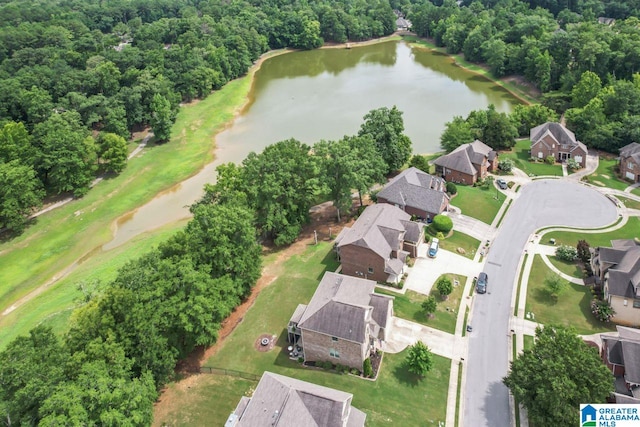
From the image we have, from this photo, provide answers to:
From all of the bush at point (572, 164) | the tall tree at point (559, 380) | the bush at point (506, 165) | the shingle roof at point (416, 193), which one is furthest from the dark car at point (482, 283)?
the bush at point (572, 164)

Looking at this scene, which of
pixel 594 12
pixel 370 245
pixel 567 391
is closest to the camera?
pixel 567 391

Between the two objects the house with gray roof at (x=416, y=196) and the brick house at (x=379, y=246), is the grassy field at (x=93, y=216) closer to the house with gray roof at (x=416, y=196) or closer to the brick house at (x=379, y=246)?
the brick house at (x=379, y=246)

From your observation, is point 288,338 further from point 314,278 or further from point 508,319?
point 508,319

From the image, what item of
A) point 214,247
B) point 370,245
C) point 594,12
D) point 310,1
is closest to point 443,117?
point 370,245

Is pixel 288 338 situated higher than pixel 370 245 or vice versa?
pixel 370 245

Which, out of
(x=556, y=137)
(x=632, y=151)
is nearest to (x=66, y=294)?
(x=556, y=137)

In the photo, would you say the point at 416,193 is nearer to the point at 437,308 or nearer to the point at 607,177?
the point at 437,308

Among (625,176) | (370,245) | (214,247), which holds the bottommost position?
(625,176)

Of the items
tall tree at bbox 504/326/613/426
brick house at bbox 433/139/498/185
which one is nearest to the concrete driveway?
tall tree at bbox 504/326/613/426
